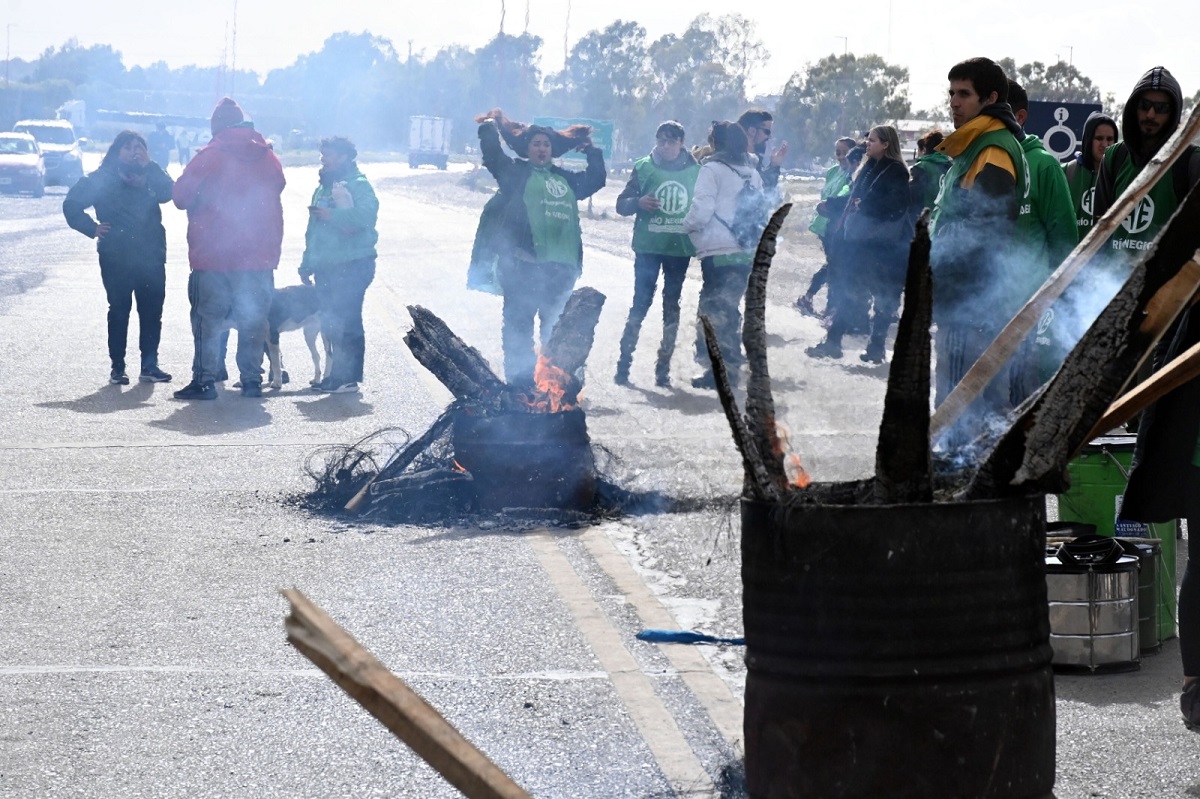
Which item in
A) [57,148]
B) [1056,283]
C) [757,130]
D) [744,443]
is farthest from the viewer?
[57,148]

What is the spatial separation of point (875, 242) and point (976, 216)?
7285 millimetres

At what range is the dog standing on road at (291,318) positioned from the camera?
1312cm

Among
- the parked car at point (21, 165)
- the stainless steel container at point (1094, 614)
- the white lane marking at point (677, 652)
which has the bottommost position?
the parked car at point (21, 165)

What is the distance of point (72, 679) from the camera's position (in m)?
5.49

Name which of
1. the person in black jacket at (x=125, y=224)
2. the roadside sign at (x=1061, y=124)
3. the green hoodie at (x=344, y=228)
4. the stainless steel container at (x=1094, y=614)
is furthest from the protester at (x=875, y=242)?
the stainless steel container at (x=1094, y=614)

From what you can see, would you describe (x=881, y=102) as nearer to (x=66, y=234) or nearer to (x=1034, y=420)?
(x=66, y=234)

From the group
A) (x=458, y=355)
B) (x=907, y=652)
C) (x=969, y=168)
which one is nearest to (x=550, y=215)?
(x=458, y=355)

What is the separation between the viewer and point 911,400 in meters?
3.04

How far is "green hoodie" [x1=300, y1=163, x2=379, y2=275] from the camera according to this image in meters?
13.0

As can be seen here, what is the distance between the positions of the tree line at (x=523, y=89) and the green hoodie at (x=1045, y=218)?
44.6 m

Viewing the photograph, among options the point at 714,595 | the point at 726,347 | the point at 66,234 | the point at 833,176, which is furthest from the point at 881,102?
the point at 714,595

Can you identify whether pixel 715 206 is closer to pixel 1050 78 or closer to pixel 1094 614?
pixel 1094 614

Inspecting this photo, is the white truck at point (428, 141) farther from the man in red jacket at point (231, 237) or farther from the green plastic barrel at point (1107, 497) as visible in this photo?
the green plastic barrel at point (1107, 497)

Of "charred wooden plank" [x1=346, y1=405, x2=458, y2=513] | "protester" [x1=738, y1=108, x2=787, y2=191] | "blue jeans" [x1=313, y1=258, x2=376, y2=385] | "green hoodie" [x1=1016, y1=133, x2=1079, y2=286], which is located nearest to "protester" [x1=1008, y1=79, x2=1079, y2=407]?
"green hoodie" [x1=1016, y1=133, x2=1079, y2=286]
